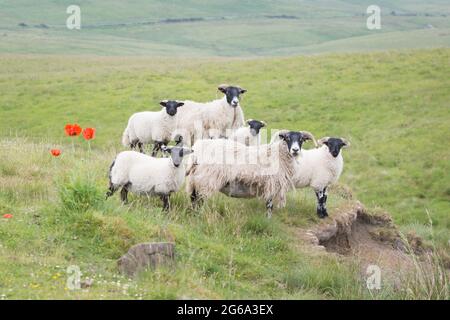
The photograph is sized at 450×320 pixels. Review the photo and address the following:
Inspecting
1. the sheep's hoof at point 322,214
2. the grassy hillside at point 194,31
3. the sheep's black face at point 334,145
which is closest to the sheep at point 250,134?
the sheep's black face at point 334,145

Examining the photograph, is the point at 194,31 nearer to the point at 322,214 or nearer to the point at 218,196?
the point at 322,214

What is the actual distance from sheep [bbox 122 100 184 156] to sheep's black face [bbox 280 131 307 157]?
166 inches

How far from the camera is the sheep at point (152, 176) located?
11.6m

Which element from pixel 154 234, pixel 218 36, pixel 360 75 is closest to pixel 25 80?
pixel 360 75

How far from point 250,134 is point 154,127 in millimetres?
2535

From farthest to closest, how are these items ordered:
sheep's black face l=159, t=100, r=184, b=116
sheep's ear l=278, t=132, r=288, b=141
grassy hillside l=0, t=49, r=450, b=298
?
sheep's black face l=159, t=100, r=184, b=116 → sheep's ear l=278, t=132, r=288, b=141 → grassy hillside l=0, t=49, r=450, b=298

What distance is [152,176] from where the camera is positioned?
11664 mm

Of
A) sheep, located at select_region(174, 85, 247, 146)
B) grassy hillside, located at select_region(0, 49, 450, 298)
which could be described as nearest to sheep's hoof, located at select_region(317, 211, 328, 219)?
grassy hillside, located at select_region(0, 49, 450, 298)

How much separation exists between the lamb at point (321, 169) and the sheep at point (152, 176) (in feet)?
8.88

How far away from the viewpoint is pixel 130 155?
39.2ft

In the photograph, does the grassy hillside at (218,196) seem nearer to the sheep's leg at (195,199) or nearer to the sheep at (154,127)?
the sheep's leg at (195,199)

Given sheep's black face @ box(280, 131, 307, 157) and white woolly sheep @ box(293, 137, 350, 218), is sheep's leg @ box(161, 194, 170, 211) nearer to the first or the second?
sheep's black face @ box(280, 131, 307, 157)

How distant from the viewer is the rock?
8609 mm

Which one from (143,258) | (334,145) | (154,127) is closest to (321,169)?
(334,145)
